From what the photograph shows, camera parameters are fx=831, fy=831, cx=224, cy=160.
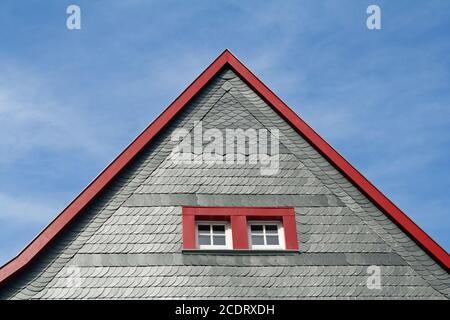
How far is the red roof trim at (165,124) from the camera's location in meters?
15.8

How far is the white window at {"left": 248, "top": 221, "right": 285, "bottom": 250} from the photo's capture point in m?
16.8

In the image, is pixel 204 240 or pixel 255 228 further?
pixel 255 228

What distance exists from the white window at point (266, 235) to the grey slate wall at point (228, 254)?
41 cm

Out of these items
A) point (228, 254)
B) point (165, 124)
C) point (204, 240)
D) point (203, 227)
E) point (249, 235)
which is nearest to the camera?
point (228, 254)

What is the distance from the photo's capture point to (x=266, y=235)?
1698cm

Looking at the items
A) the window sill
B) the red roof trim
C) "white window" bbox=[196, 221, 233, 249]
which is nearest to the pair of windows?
"white window" bbox=[196, 221, 233, 249]

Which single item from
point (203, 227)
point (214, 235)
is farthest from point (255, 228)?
point (203, 227)

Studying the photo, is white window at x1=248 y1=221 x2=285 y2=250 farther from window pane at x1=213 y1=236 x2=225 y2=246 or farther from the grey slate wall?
window pane at x1=213 y1=236 x2=225 y2=246

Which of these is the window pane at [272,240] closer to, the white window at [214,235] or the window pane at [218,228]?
the white window at [214,235]

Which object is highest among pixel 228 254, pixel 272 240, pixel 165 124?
pixel 165 124

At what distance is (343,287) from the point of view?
15914mm

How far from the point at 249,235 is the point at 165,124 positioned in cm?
298

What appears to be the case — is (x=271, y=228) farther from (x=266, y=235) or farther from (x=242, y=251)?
(x=242, y=251)

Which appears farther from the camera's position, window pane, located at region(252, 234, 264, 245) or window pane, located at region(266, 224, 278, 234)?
window pane, located at region(266, 224, 278, 234)
